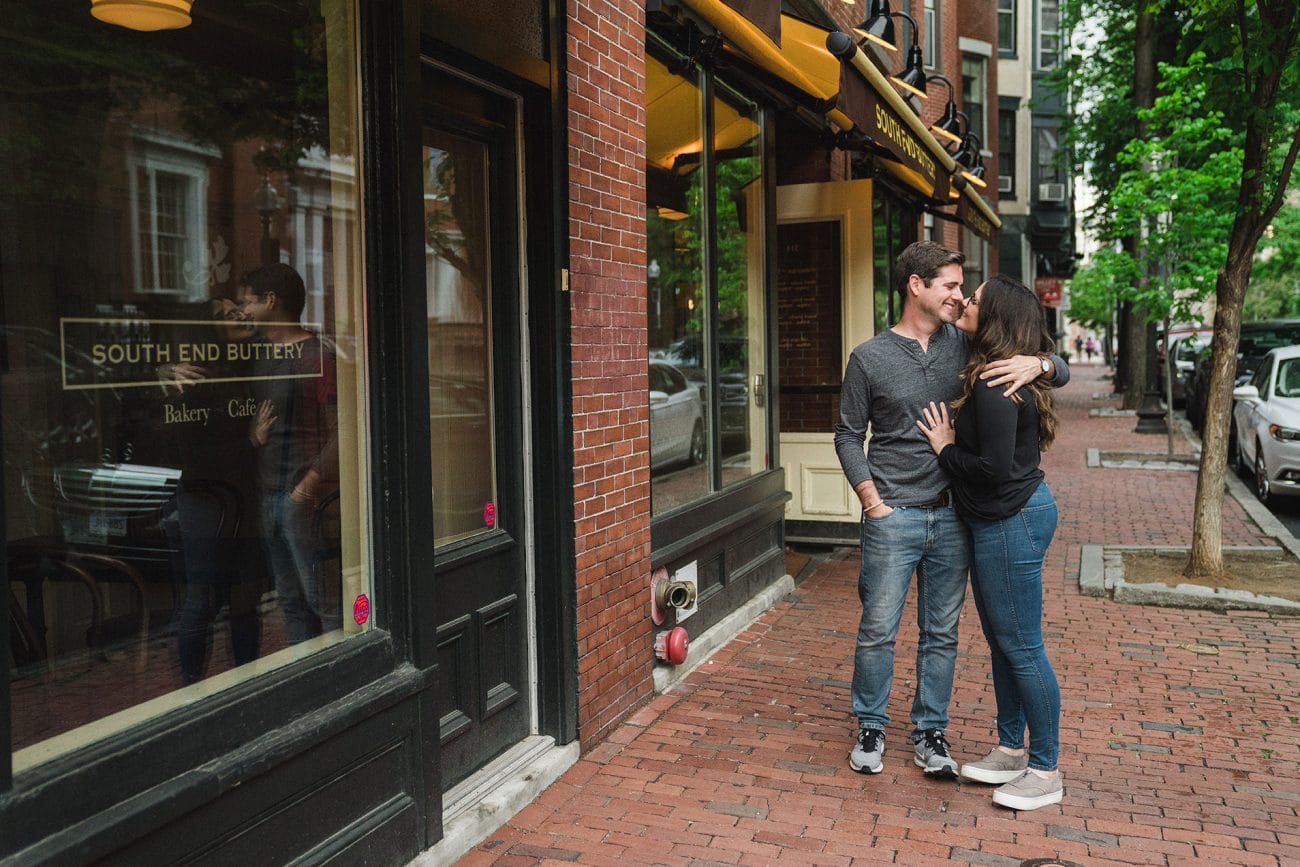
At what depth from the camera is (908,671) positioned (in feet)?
19.8

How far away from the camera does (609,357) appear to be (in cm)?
506

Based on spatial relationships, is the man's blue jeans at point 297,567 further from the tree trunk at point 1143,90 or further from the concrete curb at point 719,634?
the tree trunk at point 1143,90

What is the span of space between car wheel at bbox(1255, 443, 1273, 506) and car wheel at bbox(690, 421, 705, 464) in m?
7.75

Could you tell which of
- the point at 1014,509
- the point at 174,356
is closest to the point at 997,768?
the point at 1014,509

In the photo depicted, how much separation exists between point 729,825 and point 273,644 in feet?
5.64

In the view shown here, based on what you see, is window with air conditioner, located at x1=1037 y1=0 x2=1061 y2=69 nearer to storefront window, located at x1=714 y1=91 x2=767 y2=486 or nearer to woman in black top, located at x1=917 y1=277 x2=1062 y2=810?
storefront window, located at x1=714 y1=91 x2=767 y2=486

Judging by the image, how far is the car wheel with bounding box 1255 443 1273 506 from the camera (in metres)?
11.9

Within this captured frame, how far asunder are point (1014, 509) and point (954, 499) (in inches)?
11.1

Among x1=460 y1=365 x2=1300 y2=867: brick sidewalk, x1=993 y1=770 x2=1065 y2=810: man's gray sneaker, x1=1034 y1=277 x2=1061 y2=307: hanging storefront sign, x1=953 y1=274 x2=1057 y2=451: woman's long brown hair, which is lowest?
x1=460 y1=365 x2=1300 y2=867: brick sidewalk

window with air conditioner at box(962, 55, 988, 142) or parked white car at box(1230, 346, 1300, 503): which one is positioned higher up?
window with air conditioner at box(962, 55, 988, 142)

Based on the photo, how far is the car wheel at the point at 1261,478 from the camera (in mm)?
11914

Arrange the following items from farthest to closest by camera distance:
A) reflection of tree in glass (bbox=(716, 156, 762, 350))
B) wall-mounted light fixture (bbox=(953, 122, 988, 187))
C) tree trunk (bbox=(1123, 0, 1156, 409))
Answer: tree trunk (bbox=(1123, 0, 1156, 409)) → wall-mounted light fixture (bbox=(953, 122, 988, 187)) → reflection of tree in glass (bbox=(716, 156, 762, 350))

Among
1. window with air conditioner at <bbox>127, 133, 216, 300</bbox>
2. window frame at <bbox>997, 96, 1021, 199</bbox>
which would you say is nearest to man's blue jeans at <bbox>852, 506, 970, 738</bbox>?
window with air conditioner at <bbox>127, 133, 216, 300</bbox>

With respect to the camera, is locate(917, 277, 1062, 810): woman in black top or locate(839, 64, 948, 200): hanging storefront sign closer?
locate(917, 277, 1062, 810): woman in black top
